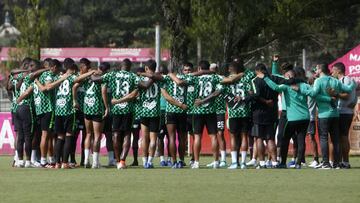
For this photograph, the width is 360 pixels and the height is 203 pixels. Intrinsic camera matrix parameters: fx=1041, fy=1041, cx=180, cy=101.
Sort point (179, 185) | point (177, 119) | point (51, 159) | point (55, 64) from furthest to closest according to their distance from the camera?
point (51, 159)
point (177, 119)
point (55, 64)
point (179, 185)

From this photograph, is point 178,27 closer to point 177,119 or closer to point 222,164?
point 177,119

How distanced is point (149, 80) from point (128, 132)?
48.4 inches

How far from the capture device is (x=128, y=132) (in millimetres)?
21016

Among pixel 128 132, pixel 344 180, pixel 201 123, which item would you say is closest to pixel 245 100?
pixel 201 123

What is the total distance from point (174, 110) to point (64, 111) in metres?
2.19

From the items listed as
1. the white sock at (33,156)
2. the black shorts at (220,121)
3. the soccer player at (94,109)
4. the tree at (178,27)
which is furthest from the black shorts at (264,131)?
the tree at (178,27)

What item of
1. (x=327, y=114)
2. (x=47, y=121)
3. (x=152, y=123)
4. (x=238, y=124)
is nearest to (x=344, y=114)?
(x=327, y=114)

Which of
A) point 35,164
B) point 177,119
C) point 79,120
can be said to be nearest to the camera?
point 79,120

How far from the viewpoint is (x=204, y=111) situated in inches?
816

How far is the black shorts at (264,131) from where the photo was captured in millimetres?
20656

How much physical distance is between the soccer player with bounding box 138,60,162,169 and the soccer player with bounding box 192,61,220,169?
76cm

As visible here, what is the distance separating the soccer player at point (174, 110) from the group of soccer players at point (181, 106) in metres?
0.02

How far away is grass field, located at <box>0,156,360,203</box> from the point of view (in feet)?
45.9

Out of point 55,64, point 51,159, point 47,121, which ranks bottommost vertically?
point 51,159
